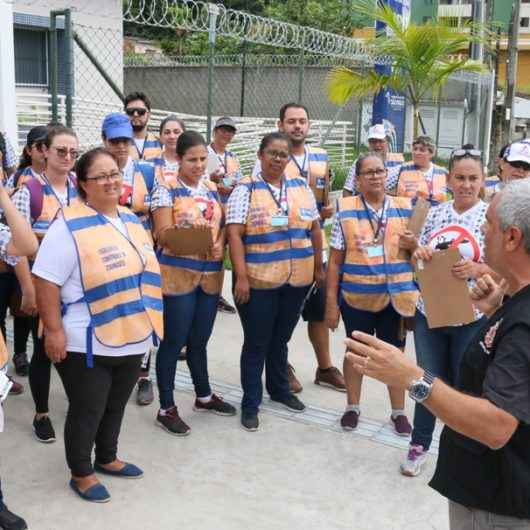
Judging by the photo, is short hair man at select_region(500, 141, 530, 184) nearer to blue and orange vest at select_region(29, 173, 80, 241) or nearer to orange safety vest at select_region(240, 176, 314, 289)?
orange safety vest at select_region(240, 176, 314, 289)

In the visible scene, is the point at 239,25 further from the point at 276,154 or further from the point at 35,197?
the point at 35,197

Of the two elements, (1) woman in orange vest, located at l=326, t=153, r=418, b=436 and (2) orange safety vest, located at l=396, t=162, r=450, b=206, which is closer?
(1) woman in orange vest, located at l=326, t=153, r=418, b=436

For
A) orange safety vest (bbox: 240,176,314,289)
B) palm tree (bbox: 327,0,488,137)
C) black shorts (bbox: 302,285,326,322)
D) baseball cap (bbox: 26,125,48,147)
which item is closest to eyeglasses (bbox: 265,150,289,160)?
orange safety vest (bbox: 240,176,314,289)

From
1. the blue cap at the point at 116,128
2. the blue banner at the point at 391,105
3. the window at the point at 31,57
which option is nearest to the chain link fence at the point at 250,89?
the blue banner at the point at 391,105

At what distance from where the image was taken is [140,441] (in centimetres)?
438

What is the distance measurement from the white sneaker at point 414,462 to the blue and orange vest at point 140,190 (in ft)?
7.22

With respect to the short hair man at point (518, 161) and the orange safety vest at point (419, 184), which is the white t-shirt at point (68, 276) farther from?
the orange safety vest at point (419, 184)

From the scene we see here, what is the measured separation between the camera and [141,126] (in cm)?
614

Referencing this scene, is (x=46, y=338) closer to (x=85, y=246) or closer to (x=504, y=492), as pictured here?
(x=85, y=246)

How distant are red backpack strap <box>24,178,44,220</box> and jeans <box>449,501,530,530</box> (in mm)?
3015

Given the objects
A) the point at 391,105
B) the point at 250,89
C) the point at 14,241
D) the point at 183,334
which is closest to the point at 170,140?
the point at 183,334

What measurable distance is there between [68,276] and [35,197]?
107 centimetres

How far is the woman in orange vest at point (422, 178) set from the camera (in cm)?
733

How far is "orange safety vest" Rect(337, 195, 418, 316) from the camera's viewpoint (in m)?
4.36
